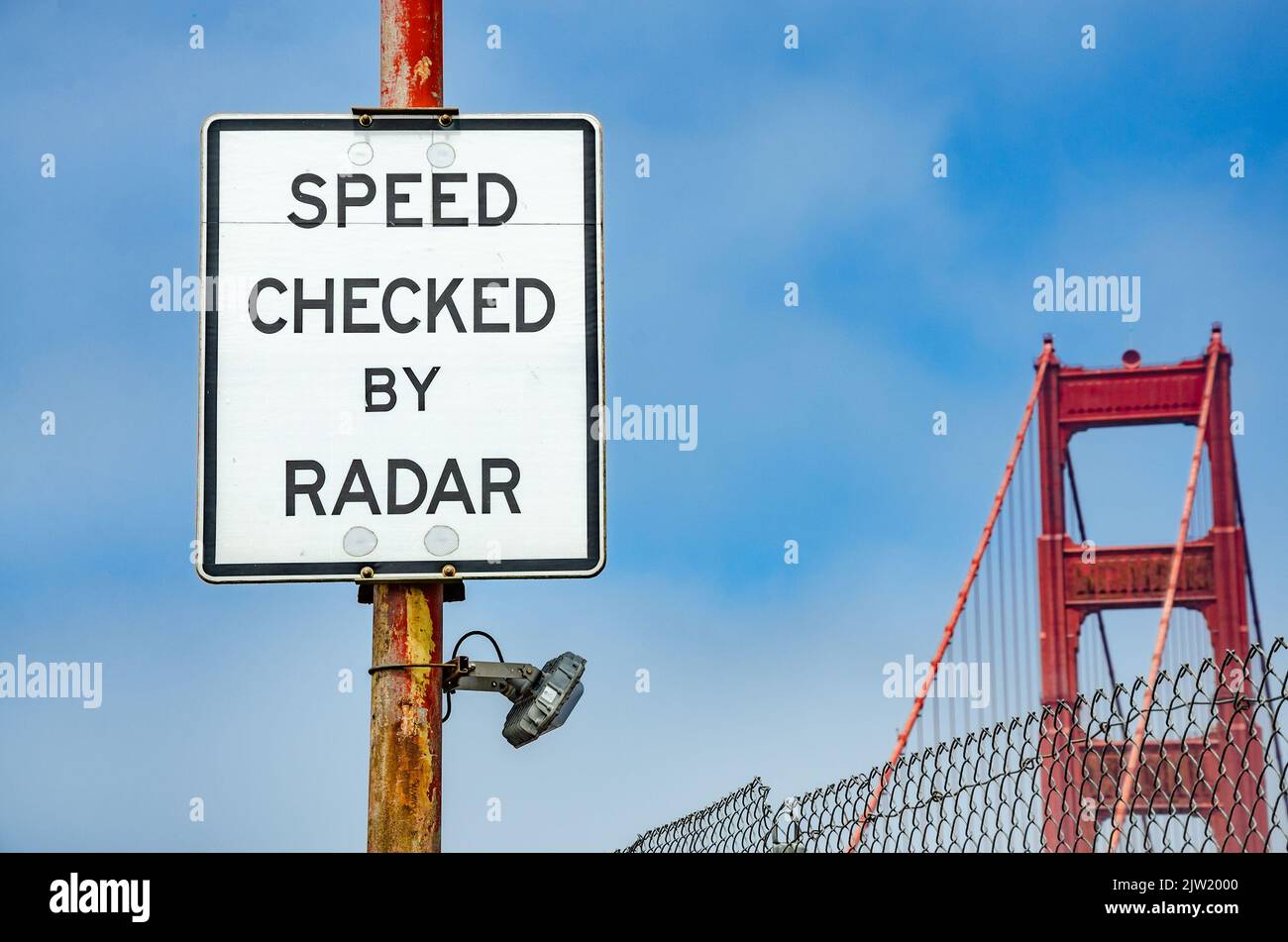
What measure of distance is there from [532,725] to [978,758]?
63.9 inches

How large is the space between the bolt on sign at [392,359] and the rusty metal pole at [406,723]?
0.07 m

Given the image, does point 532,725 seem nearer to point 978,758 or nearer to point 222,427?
point 222,427

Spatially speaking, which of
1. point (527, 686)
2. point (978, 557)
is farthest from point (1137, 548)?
point (527, 686)

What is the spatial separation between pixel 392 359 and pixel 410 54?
21.7 inches

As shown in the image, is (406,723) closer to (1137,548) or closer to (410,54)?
(410,54)

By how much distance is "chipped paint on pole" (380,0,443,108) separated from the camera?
2801 mm

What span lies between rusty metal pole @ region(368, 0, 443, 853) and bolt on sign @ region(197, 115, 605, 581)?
7cm

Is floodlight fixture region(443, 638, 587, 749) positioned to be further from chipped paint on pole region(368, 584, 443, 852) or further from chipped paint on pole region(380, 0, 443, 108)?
chipped paint on pole region(380, 0, 443, 108)

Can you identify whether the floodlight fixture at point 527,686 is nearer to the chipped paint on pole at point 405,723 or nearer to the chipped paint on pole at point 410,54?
the chipped paint on pole at point 405,723

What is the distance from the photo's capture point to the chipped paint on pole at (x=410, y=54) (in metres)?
2.80

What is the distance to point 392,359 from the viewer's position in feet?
8.63
